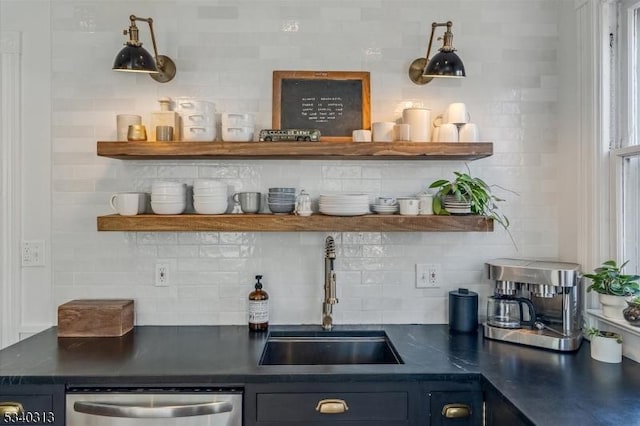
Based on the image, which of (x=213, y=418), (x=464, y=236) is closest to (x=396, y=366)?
(x=213, y=418)

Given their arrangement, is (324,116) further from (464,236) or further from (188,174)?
(464,236)

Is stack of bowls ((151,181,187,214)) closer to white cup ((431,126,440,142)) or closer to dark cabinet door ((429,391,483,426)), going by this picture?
white cup ((431,126,440,142))

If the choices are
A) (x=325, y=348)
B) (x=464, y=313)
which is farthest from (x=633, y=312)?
(x=325, y=348)

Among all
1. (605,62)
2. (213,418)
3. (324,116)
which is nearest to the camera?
(213,418)

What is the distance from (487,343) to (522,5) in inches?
64.0

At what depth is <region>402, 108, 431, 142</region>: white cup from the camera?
2037mm

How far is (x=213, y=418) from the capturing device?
5.06ft

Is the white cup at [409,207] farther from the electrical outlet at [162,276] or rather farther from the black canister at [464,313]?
the electrical outlet at [162,276]

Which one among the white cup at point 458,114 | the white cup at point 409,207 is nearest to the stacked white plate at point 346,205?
the white cup at point 409,207

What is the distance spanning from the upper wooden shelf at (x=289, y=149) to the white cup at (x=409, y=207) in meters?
0.20

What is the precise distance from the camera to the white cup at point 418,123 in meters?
2.04

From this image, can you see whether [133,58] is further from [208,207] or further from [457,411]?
[457,411]

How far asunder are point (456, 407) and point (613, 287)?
788mm

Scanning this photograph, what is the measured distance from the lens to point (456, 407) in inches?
61.3
